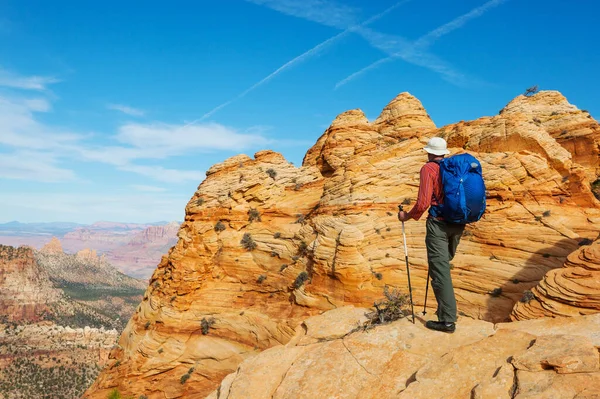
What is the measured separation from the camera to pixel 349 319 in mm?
10500

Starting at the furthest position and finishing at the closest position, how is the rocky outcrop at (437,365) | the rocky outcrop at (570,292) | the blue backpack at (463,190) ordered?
the rocky outcrop at (570,292), the blue backpack at (463,190), the rocky outcrop at (437,365)

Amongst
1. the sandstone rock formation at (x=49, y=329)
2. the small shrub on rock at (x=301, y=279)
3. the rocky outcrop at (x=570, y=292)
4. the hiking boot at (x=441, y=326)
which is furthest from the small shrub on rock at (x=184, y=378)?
the sandstone rock formation at (x=49, y=329)

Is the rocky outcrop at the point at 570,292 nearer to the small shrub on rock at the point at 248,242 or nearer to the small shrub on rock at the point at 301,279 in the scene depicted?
the small shrub on rock at the point at 301,279

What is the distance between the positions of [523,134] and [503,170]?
4.09 m

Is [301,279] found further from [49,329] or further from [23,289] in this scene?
[23,289]

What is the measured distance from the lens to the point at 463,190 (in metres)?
6.58

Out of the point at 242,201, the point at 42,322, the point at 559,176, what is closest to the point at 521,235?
the point at 559,176

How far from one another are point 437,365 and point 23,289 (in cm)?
18171

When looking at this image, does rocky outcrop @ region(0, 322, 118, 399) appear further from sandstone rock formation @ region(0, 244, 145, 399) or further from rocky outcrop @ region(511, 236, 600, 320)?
rocky outcrop @ region(511, 236, 600, 320)

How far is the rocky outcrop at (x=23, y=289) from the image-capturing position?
136 m

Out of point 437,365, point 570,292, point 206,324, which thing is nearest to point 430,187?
point 437,365

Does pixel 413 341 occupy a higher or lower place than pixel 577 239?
lower

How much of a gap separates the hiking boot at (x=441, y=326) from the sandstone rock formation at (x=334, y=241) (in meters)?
11.4

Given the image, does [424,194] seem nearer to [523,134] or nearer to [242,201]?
[523,134]
